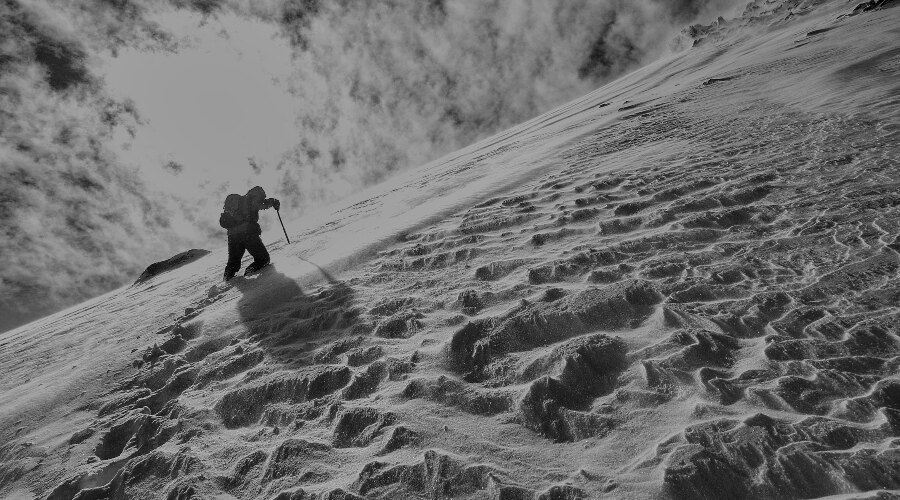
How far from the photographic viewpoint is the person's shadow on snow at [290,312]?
3801 mm

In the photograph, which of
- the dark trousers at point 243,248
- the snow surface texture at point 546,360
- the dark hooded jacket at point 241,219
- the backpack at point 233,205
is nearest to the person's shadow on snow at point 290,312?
the snow surface texture at point 546,360

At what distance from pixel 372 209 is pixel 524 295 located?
6.50 metres

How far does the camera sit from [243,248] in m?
6.92

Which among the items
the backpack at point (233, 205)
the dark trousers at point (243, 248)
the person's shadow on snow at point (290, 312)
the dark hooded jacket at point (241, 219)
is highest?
the backpack at point (233, 205)

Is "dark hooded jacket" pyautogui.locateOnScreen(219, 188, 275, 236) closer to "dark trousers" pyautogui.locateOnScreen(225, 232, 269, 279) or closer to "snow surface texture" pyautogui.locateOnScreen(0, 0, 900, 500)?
"dark trousers" pyautogui.locateOnScreen(225, 232, 269, 279)

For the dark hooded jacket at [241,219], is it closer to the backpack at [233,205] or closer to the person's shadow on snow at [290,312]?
the backpack at [233,205]

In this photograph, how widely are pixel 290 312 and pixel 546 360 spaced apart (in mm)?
2861

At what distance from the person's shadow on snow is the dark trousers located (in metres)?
1.38

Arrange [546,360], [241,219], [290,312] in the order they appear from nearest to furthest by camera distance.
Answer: [546,360], [290,312], [241,219]

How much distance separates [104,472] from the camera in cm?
257

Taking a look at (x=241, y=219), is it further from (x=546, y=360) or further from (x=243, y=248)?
(x=546, y=360)

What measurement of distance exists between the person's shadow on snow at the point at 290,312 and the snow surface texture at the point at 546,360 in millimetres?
33

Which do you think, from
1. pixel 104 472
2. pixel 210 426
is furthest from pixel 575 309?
pixel 104 472

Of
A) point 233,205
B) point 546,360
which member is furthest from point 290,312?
point 233,205
